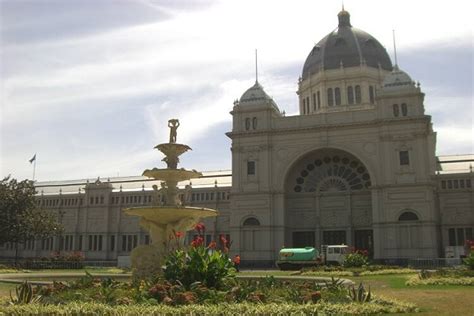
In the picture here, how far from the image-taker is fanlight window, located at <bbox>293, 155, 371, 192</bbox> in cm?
6141

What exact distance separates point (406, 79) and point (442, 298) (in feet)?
147

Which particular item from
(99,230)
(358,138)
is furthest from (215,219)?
(358,138)

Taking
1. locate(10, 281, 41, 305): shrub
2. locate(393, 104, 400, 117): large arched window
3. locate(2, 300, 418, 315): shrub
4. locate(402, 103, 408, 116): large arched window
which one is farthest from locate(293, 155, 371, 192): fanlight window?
locate(10, 281, 41, 305): shrub

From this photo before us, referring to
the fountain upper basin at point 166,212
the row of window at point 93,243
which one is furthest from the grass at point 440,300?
the row of window at point 93,243

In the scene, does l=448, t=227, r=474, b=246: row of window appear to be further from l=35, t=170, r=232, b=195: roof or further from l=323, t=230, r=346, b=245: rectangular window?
l=35, t=170, r=232, b=195: roof

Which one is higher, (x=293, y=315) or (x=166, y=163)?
(x=166, y=163)

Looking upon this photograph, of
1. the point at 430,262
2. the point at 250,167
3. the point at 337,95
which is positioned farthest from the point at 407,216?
the point at 337,95

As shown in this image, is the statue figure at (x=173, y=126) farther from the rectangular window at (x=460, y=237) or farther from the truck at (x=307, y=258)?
the rectangular window at (x=460, y=237)

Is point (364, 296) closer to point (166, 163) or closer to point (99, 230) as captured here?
point (166, 163)

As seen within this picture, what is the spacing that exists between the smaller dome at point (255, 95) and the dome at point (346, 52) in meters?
12.1

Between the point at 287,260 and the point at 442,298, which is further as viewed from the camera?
the point at 287,260

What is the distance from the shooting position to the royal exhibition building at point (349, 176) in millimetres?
55969

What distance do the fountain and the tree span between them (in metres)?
32.5

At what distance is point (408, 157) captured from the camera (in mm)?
56844
